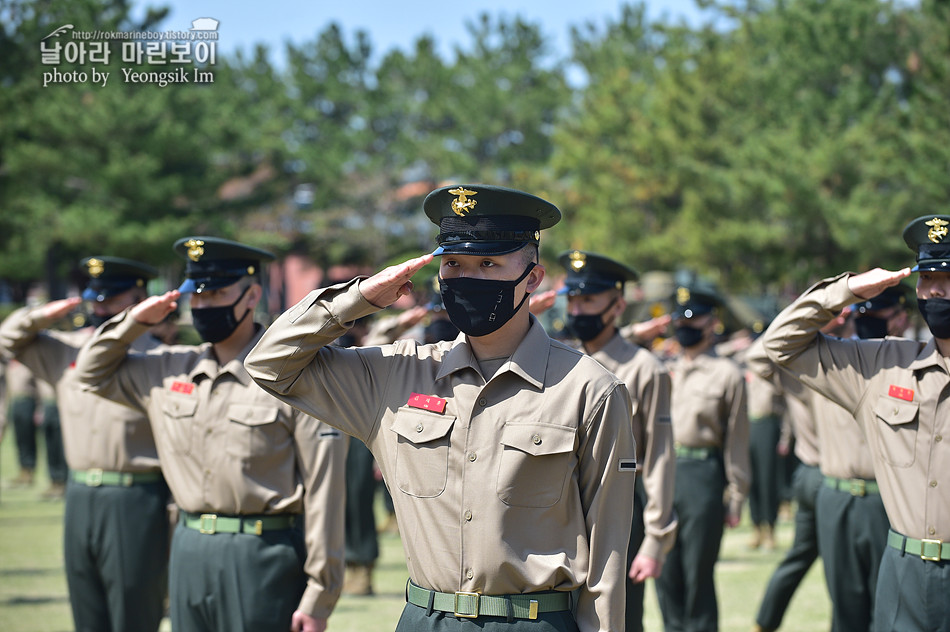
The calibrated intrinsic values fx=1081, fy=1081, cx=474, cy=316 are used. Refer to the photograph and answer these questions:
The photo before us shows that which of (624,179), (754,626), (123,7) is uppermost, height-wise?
(123,7)

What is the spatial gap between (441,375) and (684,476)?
4.97m

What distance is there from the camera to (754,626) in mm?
→ 8031

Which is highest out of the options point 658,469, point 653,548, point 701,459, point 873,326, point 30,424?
point 873,326

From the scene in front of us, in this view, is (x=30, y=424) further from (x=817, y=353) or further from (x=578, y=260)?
(x=817, y=353)

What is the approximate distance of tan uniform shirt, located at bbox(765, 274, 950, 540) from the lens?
15.5ft

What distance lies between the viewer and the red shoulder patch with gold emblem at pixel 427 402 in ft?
11.7

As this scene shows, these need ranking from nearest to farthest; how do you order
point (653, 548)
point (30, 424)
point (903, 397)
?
point (903, 397) → point (653, 548) → point (30, 424)

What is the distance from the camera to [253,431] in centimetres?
503

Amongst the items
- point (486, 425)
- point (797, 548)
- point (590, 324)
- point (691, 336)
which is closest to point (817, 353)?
point (590, 324)

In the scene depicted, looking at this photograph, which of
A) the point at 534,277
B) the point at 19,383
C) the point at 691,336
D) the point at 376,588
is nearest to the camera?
the point at 534,277

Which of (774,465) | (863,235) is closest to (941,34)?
(863,235)

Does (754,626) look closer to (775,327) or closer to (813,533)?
(813,533)

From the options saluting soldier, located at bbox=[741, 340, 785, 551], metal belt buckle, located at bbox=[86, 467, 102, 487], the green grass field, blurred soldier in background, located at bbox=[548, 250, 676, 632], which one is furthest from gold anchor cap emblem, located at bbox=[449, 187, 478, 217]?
saluting soldier, located at bbox=[741, 340, 785, 551]

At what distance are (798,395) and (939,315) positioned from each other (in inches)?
119
